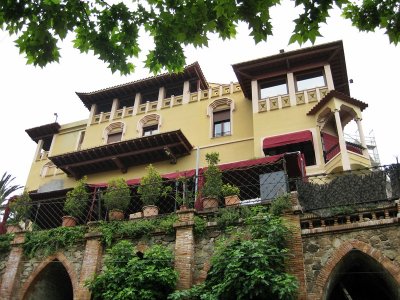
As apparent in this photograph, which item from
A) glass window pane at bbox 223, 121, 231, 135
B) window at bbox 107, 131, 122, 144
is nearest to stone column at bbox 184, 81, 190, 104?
glass window pane at bbox 223, 121, 231, 135

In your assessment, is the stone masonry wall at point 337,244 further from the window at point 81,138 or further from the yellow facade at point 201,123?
the window at point 81,138

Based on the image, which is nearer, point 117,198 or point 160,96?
point 117,198

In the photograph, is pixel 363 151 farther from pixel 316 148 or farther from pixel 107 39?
pixel 107 39

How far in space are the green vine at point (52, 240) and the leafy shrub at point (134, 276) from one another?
80.5 inches

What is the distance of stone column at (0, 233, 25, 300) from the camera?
43.0 feet

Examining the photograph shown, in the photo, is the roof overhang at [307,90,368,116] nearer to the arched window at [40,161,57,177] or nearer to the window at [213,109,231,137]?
the window at [213,109,231,137]

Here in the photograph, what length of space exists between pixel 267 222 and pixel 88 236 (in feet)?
18.2

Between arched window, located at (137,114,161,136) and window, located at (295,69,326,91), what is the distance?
719 centimetres

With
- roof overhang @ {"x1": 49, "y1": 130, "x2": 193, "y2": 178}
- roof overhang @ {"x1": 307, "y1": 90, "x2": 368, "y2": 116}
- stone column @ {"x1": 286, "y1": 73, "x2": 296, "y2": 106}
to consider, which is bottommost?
roof overhang @ {"x1": 49, "y1": 130, "x2": 193, "y2": 178}

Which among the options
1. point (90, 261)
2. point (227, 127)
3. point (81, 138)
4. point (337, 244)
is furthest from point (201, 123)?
point (337, 244)

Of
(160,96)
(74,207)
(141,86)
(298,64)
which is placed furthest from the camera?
(141,86)

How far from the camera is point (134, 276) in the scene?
11.0 meters

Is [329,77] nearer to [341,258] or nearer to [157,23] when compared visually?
[341,258]

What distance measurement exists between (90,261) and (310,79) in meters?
12.4
